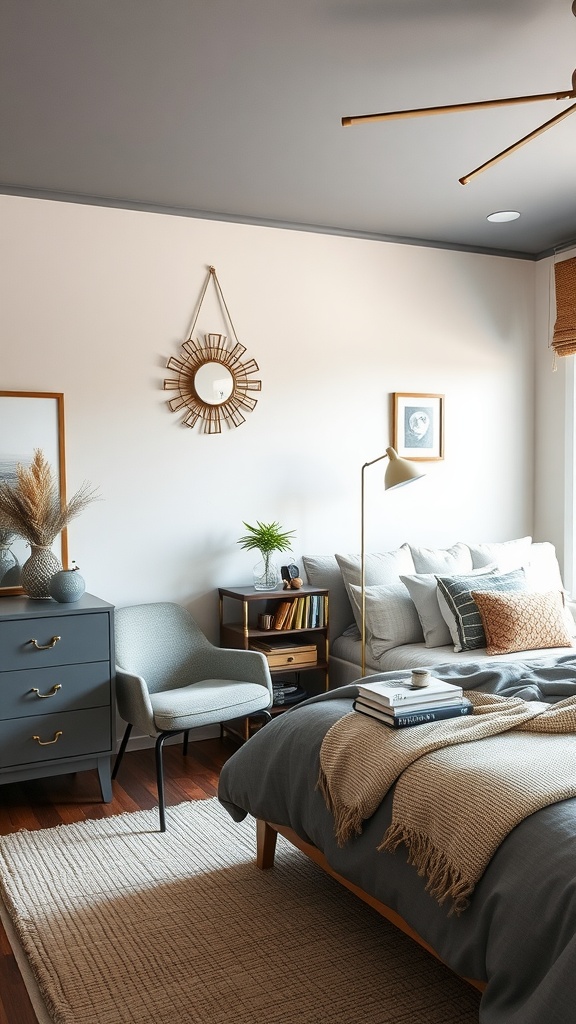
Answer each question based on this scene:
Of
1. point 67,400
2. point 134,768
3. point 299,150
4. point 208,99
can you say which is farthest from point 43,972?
point 299,150

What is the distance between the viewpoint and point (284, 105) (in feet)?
10.4

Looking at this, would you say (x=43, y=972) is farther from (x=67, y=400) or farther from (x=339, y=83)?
(x=339, y=83)

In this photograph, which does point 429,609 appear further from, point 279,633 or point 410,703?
Answer: point 410,703

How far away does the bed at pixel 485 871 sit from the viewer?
5.70ft

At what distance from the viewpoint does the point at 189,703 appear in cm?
344

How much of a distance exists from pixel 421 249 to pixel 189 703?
298 cm

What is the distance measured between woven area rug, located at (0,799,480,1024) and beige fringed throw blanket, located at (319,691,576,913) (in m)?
0.38

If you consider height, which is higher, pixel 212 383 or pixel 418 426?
pixel 212 383

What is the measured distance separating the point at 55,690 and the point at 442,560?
6.95 feet

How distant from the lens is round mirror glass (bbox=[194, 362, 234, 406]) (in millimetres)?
4411

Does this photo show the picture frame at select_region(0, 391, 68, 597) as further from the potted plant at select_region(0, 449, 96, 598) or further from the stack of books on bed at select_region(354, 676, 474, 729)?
the stack of books on bed at select_region(354, 676, 474, 729)

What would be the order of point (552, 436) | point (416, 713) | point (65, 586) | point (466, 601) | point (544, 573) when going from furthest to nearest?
point (552, 436) → point (544, 573) → point (466, 601) → point (65, 586) → point (416, 713)

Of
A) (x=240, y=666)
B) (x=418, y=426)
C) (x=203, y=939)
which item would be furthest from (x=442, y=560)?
(x=203, y=939)

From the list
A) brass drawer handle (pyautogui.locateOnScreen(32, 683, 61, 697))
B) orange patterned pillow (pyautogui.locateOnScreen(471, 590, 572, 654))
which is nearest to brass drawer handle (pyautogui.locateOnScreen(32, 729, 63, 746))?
brass drawer handle (pyautogui.locateOnScreen(32, 683, 61, 697))
